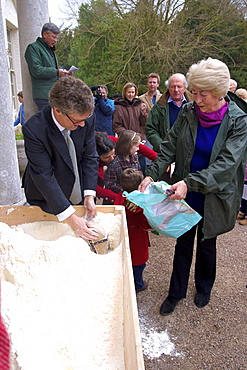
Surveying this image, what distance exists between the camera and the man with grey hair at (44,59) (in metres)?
3.83

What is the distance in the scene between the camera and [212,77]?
74.7 inches

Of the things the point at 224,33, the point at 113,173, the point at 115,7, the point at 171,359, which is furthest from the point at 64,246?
the point at 224,33

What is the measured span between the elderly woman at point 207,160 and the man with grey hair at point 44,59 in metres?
2.23

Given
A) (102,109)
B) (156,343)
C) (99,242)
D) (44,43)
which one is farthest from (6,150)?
(156,343)

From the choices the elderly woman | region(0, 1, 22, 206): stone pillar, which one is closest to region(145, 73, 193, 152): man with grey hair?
the elderly woman

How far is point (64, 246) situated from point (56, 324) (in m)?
0.48

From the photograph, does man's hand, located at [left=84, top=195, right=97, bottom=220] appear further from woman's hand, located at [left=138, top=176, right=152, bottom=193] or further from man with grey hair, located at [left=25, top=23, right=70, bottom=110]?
man with grey hair, located at [left=25, top=23, right=70, bottom=110]

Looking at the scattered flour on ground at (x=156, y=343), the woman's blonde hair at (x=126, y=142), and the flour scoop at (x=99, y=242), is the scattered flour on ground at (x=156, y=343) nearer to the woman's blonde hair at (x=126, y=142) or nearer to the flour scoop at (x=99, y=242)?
the flour scoop at (x=99, y=242)

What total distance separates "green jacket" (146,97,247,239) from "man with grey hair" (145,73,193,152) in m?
1.04

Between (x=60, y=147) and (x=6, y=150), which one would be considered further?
(x=6, y=150)

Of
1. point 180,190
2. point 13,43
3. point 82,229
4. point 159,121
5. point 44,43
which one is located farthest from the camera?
point 13,43

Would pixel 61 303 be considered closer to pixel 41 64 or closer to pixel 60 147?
pixel 60 147

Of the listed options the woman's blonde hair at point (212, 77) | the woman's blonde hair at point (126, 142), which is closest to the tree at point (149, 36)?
the woman's blonde hair at point (126, 142)

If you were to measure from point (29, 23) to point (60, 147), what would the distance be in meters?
3.16
